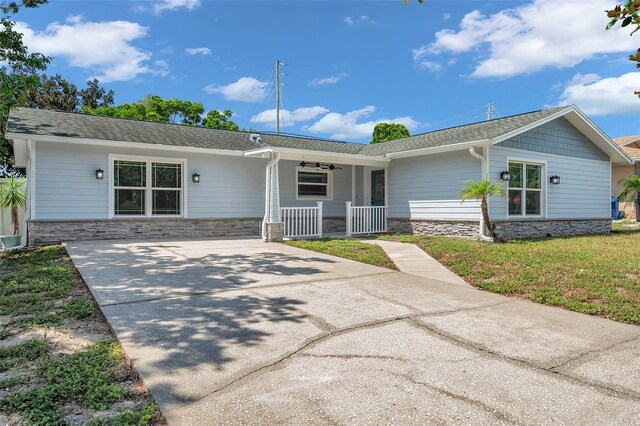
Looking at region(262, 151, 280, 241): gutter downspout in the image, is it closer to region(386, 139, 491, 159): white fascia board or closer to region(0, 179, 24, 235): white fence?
region(386, 139, 491, 159): white fascia board

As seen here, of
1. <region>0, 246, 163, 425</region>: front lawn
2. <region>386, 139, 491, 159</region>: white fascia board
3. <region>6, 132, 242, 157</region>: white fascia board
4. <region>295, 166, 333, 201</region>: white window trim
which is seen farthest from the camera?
<region>295, 166, 333, 201</region>: white window trim

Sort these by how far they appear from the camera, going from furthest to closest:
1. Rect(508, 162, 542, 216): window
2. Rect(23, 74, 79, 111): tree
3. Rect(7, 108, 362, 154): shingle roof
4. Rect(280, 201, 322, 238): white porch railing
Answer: Rect(23, 74, 79, 111): tree, Rect(280, 201, 322, 238): white porch railing, Rect(508, 162, 542, 216): window, Rect(7, 108, 362, 154): shingle roof

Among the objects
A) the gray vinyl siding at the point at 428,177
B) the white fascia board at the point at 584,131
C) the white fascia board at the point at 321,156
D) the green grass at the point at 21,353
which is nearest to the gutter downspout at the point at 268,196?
the white fascia board at the point at 321,156

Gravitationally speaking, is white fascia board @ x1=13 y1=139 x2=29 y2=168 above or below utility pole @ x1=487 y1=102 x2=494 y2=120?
below

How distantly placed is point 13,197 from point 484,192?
40.7 feet

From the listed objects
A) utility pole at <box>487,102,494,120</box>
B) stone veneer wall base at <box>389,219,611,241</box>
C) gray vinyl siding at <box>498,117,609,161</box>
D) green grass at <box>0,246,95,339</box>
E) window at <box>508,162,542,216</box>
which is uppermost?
utility pole at <box>487,102,494,120</box>

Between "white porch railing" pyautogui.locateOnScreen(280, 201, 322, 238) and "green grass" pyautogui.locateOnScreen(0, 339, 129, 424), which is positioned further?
"white porch railing" pyautogui.locateOnScreen(280, 201, 322, 238)

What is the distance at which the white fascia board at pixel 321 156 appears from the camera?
11.0 metres

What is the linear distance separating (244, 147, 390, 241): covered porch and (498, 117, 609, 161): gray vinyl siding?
13.1ft

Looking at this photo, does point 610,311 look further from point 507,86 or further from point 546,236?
point 507,86

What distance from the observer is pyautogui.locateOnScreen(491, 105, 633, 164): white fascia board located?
10938 millimetres

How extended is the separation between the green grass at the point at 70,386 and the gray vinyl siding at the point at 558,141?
35.0ft

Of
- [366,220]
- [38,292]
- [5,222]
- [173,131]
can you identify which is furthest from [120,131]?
[366,220]

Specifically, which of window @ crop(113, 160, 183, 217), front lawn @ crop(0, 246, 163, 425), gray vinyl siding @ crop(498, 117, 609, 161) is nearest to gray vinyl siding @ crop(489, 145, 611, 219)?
gray vinyl siding @ crop(498, 117, 609, 161)
